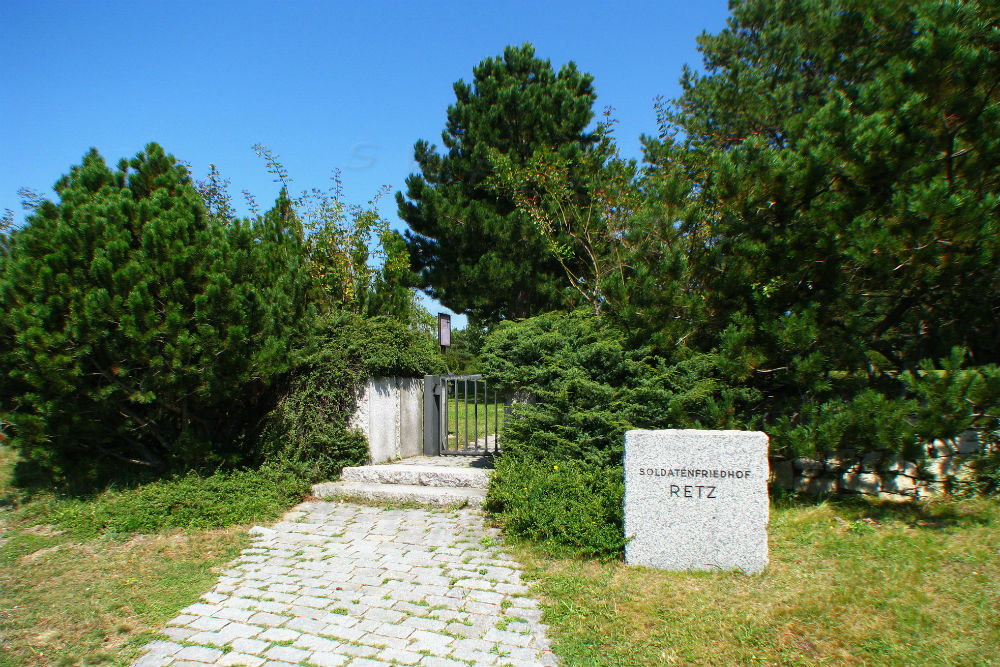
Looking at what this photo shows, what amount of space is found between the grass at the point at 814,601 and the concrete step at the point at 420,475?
1842 mm

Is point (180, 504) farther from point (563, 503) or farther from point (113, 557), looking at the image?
point (563, 503)

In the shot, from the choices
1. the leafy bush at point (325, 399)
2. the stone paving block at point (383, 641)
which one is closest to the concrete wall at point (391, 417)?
the leafy bush at point (325, 399)

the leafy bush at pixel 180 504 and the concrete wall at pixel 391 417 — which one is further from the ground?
the concrete wall at pixel 391 417

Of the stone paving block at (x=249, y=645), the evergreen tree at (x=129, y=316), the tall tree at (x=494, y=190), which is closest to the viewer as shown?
the stone paving block at (x=249, y=645)

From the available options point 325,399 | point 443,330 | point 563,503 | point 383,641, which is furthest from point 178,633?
point 443,330

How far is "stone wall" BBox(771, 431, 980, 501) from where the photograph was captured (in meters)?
5.07

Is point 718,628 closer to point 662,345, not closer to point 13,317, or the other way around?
point 662,345

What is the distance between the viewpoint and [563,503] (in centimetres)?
512

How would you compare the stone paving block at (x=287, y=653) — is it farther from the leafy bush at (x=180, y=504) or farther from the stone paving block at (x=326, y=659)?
the leafy bush at (x=180, y=504)

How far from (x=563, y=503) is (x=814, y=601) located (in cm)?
199

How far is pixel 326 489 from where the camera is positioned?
6859 millimetres

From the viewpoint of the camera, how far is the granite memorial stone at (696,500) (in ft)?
14.1

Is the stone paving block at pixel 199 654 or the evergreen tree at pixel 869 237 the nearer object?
the stone paving block at pixel 199 654

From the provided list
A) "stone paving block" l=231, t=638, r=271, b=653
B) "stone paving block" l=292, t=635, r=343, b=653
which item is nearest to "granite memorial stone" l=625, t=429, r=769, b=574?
"stone paving block" l=292, t=635, r=343, b=653
